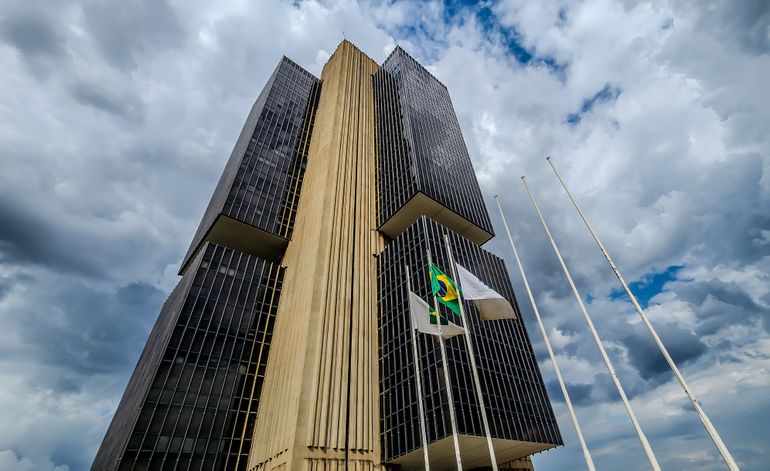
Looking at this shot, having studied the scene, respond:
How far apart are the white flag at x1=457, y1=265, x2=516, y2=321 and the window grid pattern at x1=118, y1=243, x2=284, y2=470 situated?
1117 inches

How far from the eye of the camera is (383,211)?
167 feet

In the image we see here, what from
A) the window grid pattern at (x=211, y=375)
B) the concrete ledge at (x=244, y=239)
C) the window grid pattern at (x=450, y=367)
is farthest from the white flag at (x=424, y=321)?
the concrete ledge at (x=244, y=239)

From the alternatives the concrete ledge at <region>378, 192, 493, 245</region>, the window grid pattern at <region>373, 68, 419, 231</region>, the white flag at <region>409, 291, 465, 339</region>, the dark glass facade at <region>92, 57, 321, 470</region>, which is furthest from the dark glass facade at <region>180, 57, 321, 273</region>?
the white flag at <region>409, 291, 465, 339</region>

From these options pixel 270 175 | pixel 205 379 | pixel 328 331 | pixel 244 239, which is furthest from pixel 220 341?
pixel 270 175

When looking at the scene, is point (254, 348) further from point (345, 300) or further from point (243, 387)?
point (345, 300)

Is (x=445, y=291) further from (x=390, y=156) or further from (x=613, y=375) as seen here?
(x=390, y=156)

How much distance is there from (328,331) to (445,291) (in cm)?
1689

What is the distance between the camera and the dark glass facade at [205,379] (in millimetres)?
32156

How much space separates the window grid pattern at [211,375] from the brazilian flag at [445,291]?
26710mm

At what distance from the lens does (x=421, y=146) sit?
54.6m

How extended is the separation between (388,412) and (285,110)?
176ft

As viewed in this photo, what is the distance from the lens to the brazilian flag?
21719mm

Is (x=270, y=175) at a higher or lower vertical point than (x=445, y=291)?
higher

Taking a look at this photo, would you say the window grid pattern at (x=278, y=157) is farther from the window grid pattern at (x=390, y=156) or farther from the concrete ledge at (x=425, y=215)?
the concrete ledge at (x=425, y=215)
